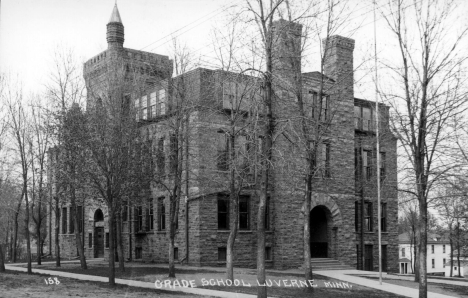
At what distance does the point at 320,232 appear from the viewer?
36688 millimetres

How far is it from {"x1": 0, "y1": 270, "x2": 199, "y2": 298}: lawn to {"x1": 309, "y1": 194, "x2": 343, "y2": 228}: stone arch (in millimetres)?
15552

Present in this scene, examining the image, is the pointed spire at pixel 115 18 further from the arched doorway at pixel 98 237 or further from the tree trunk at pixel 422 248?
the tree trunk at pixel 422 248

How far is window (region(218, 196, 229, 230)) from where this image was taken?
3209 cm

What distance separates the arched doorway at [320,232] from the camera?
35.6 meters

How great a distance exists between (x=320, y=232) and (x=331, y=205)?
2553mm

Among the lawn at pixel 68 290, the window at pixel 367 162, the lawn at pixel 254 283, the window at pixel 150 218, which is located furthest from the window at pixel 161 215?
the window at pixel 367 162

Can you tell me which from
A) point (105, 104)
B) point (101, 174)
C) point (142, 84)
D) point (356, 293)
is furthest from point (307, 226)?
point (142, 84)

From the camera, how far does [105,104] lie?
922 inches

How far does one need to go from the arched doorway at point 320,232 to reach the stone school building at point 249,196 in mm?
62

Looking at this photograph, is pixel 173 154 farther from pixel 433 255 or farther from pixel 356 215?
pixel 433 255

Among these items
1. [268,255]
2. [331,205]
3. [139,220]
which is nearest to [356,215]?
[331,205]

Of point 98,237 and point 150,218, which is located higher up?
point 150,218

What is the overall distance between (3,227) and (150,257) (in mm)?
39891

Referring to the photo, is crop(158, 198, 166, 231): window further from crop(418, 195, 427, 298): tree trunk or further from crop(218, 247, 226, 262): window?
crop(418, 195, 427, 298): tree trunk
